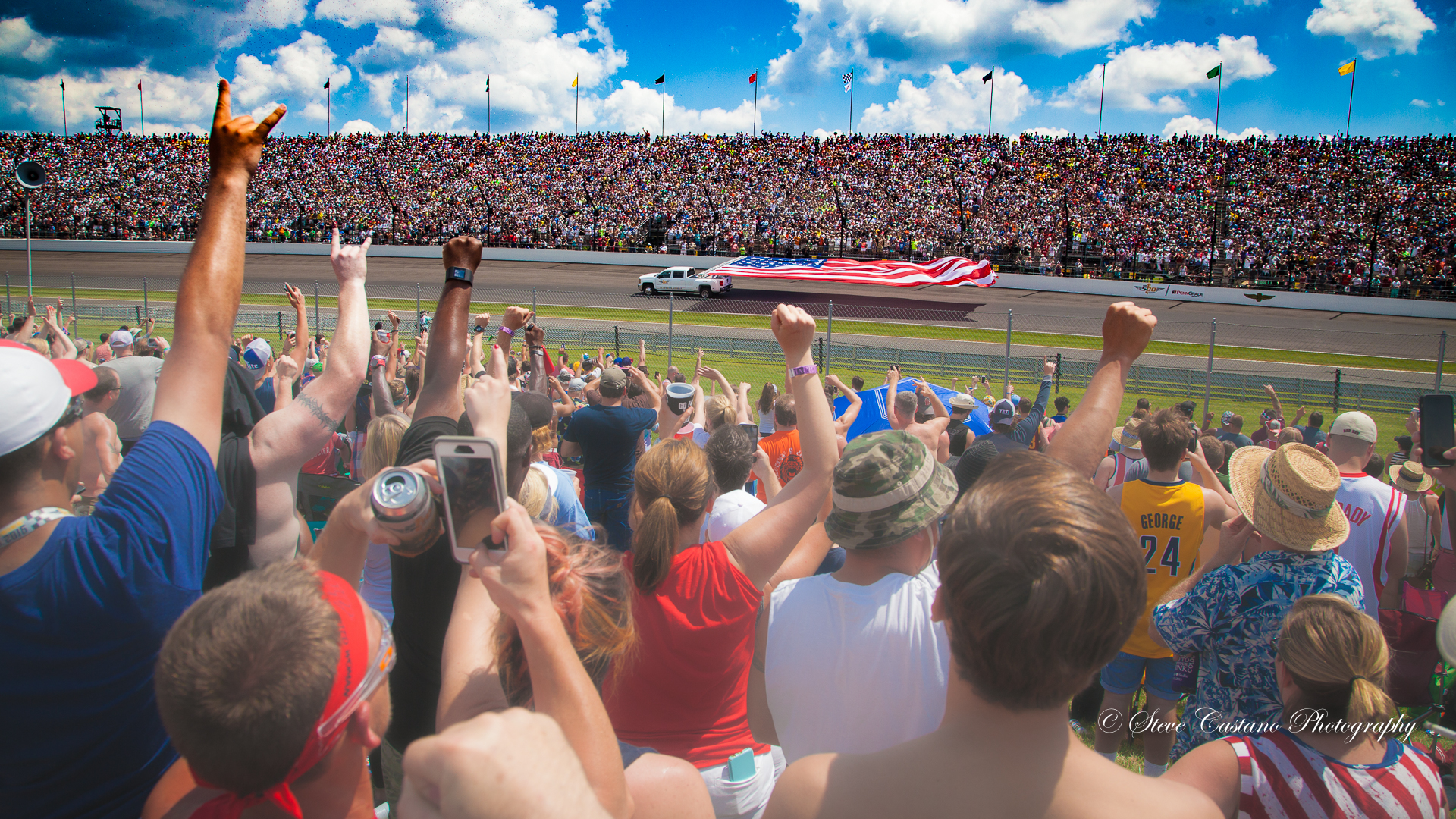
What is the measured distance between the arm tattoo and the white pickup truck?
27805 millimetres

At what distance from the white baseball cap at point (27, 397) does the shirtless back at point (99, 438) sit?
237 cm

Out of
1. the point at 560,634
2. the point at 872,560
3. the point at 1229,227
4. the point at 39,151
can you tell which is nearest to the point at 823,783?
the point at 560,634

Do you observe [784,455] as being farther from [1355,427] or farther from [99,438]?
[99,438]

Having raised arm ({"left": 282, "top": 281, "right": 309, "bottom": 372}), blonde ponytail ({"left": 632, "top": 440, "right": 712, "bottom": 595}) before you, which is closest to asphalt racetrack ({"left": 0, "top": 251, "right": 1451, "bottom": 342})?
raised arm ({"left": 282, "top": 281, "right": 309, "bottom": 372})

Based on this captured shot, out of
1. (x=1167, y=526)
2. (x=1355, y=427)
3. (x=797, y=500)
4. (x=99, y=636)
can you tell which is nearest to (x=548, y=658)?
(x=99, y=636)

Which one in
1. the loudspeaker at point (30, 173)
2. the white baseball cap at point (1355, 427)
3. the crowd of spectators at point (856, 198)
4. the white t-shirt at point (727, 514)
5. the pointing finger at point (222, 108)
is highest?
the crowd of spectators at point (856, 198)

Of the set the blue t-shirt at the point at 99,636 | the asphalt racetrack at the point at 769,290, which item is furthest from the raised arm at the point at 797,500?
the asphalt racetrack at the point at 769,290

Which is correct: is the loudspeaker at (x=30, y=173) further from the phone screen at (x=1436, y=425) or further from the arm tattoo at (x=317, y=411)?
the phone screen at (x=1436, y=425)

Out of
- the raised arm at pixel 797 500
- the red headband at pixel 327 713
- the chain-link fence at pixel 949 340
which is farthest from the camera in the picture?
the chain-link fence at pixel 949 340

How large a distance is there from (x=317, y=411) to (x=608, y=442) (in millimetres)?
2310

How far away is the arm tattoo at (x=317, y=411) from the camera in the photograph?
8.90ft

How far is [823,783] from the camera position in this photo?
136 centimetres

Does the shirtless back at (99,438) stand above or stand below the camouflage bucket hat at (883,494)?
below

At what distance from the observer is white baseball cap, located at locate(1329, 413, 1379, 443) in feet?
13.9
